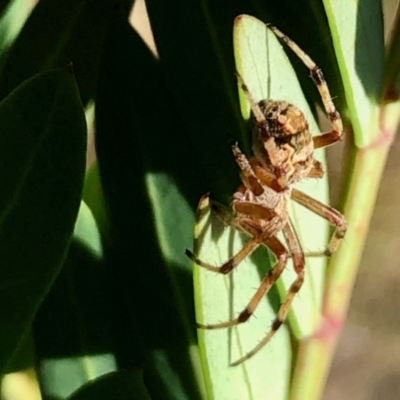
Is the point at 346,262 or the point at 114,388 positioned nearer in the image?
the point at 114,388

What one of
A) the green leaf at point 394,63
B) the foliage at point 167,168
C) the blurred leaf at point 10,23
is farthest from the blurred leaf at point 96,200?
the green leaf at point 394,63

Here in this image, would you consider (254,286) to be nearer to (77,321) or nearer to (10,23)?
(77,321)

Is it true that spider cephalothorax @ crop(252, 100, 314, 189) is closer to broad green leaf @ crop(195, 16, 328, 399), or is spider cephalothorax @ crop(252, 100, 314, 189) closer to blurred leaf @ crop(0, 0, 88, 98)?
broad green leaf @ crop(195, 16, 328, 399)

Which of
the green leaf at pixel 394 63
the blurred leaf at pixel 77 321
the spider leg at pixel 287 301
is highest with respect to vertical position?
the green leaf at pixel 394 63

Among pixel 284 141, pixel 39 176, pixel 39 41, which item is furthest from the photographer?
pixel 284 141

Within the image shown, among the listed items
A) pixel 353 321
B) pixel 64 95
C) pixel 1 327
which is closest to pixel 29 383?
pixel 1 327

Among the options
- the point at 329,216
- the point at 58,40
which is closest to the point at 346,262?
the point at 329,216

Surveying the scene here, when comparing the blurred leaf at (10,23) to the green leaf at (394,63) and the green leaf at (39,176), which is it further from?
the green leaf at (394,63)
